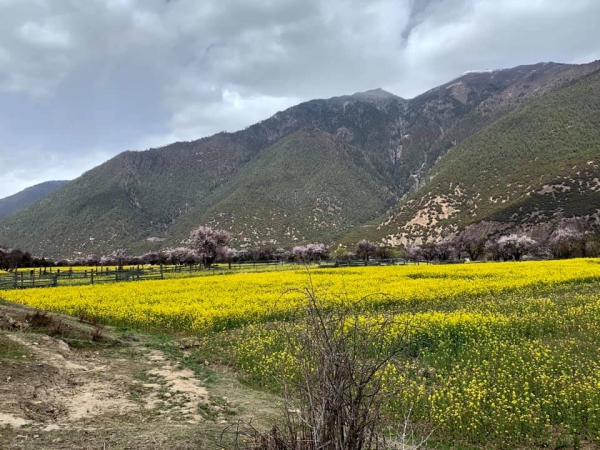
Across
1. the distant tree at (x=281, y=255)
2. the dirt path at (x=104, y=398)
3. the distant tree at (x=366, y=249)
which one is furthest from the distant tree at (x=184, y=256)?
the dirt path at (x=104, y=398)

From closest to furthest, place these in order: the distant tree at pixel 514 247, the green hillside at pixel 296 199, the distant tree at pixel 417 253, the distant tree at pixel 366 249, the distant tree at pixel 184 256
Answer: the distant tree at pixel 514 247 → the distant tree at pixel 417 253 → the distant tree at pixel 184 256 → the distant tree at pixel 366 249 → the green hillside at pixel 296 199

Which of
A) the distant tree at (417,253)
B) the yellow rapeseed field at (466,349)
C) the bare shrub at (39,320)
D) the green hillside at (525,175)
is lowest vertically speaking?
the distant tree at (417,253)

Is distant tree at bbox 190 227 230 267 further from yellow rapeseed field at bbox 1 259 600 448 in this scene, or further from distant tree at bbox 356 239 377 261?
yellow rapeseed field at bbox 1 259 600 448

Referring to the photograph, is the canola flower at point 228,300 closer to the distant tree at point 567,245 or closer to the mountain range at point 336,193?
the distant tree at point 567,245

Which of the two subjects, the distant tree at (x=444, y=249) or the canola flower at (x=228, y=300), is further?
the distant tree at (x=444, y=249)

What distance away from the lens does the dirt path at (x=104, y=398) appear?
5.63 meters

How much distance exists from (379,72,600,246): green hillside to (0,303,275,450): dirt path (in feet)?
280

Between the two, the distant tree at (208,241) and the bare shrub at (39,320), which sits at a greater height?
the distant tree at (208,241)

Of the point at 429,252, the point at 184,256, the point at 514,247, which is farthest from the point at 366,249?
the point at 184,256

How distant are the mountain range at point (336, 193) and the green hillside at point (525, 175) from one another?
0.33m

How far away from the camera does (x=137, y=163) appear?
620ft

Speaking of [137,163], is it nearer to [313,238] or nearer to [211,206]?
[211,206]

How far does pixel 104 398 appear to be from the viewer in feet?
25.3

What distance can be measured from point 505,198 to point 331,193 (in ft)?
226
